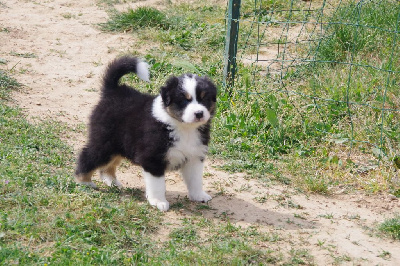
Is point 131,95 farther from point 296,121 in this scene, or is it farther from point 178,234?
point 296,121

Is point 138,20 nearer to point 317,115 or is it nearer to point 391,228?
point 317,115

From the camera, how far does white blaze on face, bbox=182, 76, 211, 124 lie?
4.68 meters

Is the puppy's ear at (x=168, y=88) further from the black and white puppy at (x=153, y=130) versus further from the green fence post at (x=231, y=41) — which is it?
the green fence post at (x=231, y=41)

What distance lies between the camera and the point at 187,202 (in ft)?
17.2

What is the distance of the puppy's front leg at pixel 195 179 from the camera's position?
5117 millimetres

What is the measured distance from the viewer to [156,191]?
4.96m

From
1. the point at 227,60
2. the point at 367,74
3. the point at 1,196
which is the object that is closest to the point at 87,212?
the point at 1,196

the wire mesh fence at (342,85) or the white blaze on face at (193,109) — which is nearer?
the white blaze on face at (193,109)

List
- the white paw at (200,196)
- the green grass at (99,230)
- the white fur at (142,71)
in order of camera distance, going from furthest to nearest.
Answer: the white paw at (200,196)
the white fur at (142,71)
the green grass at (99,230)

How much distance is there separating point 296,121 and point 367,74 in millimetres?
1247

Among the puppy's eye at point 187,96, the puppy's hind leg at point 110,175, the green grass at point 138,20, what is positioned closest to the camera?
the puppy's eye at point 187,96

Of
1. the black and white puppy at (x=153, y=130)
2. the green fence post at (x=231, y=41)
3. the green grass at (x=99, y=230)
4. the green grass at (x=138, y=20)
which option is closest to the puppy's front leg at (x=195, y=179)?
the black and white puppy at (x=153, y=130)

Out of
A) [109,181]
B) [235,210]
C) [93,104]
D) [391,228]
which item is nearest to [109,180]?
[109,181]

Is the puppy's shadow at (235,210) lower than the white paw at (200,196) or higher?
lower
